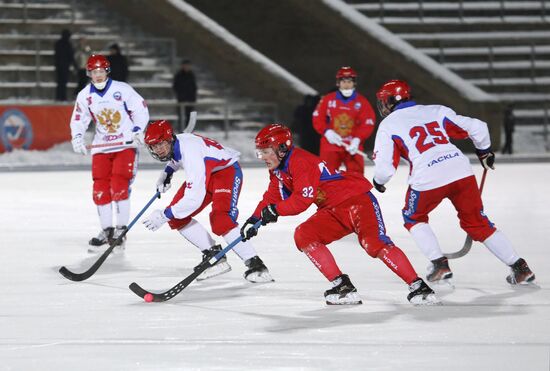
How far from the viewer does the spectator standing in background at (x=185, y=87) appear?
20922 mm

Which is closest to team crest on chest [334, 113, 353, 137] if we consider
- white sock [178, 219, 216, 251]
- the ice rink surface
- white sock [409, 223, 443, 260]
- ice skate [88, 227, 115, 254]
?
the ice rink surface

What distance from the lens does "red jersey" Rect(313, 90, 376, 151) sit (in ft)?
39.5

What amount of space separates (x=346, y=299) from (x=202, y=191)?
49.7 inches

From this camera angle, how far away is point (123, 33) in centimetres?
2403

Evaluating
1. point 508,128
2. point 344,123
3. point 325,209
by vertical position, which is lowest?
point 508,128

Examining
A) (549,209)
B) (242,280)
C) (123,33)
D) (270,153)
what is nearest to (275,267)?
(242,280)

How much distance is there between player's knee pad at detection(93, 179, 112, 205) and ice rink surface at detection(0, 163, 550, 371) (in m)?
0.39

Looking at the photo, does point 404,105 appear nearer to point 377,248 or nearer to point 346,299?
point 377,248

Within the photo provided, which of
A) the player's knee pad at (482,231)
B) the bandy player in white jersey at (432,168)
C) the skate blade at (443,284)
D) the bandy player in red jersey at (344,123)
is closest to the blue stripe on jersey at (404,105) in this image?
the bandy player in white jersey at (432,168)

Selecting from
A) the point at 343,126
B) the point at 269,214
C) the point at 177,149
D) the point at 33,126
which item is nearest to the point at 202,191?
the point at 177,149

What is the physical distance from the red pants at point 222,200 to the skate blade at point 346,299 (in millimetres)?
1239

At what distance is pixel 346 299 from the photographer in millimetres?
6898

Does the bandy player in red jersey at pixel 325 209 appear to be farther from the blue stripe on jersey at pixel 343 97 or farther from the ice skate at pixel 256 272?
the blue stripe on jersey at pixel 343 97

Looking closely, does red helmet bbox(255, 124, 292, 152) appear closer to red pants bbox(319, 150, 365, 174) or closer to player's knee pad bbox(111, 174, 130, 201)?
player's knee pad bbox(111, 174, 130, 201)
